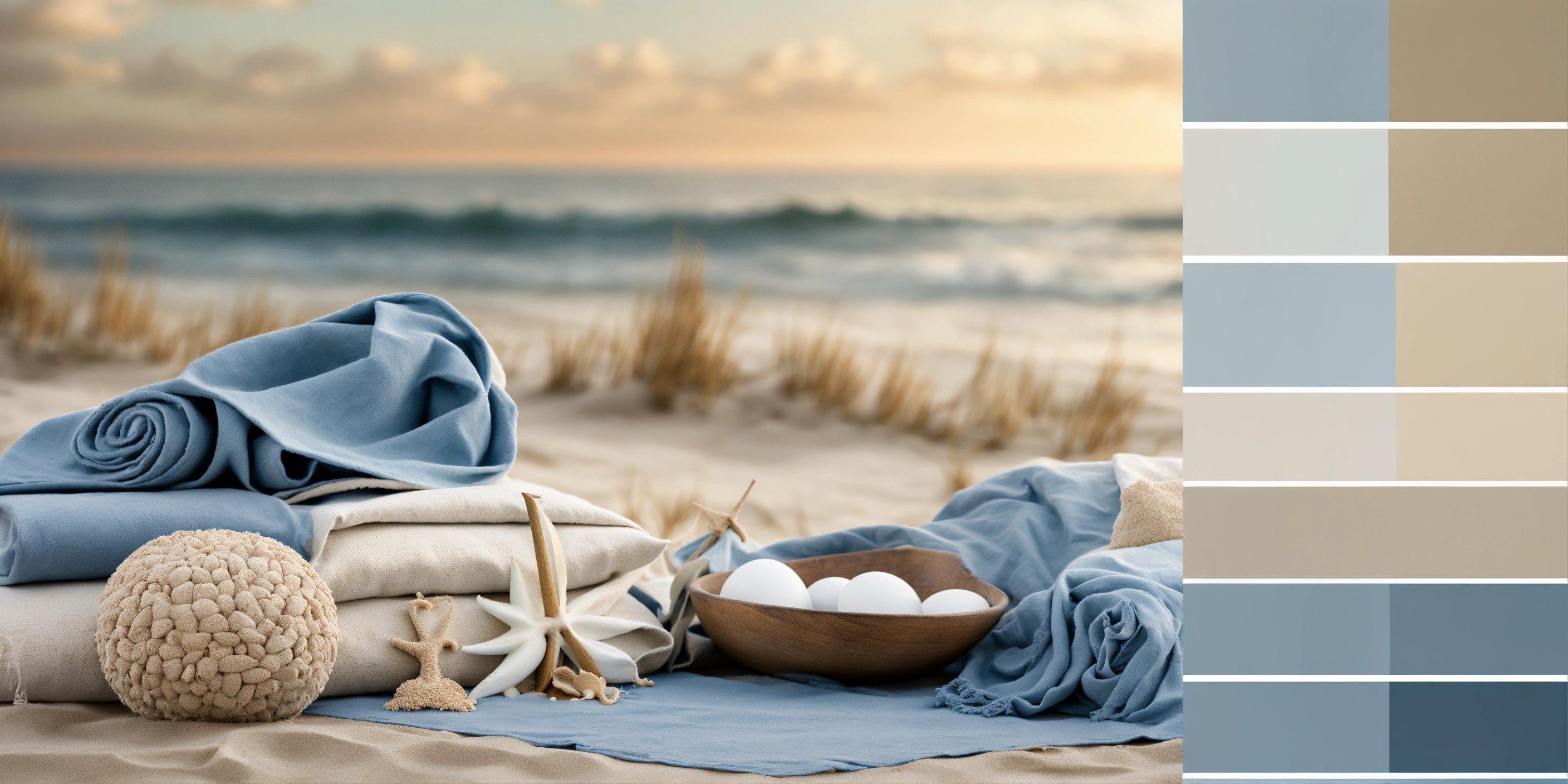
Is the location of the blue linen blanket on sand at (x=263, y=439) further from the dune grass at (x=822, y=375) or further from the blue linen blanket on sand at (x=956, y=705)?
the dune grass at (x=822, y=375)

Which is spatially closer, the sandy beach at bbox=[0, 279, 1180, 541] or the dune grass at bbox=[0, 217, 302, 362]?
the sandy beach at bbox=[0, 279, 1180, 541]

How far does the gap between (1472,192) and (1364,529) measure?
0.35 metres

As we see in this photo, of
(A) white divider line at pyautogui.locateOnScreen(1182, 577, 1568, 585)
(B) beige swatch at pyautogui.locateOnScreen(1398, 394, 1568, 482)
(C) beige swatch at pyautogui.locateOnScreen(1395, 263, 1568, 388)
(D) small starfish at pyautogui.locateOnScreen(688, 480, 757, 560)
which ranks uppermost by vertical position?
(C) beige swatch at pyautogui.locateOnScreen(1395, 263, 1568, 388)

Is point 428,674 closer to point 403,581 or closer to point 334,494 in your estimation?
point 403,581

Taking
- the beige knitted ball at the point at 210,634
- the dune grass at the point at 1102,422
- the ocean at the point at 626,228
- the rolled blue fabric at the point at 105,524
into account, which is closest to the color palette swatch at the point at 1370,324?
the beige knitted ball at the point at 210,634

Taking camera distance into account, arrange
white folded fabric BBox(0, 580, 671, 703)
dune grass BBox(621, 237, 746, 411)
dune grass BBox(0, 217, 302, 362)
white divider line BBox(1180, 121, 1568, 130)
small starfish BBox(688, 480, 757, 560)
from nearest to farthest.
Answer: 1. white divider line BBox(1180, 121, 1568, 130)
2. white folded fabric BBox(0, 580, 671, 703)
3. small starfish BBox(688, 480, 757, 560)
4. dune grass BBox(0, 217, 302, 362)
5. dune grass BBox(621, 237, 746, 411)

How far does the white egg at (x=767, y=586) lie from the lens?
2.59 m

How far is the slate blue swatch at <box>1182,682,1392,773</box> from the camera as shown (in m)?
1.24

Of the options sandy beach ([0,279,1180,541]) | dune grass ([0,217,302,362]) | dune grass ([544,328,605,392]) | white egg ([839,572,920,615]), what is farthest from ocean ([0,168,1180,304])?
white egg ([839,572,920,615])

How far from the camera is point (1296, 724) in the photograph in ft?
4.07

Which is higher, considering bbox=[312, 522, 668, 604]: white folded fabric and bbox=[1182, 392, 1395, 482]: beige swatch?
bbox=[1182, 392, 1395, 482]: beige swatch

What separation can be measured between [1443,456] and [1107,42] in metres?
11.5

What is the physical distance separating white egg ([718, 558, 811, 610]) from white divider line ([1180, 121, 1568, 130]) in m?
1.56

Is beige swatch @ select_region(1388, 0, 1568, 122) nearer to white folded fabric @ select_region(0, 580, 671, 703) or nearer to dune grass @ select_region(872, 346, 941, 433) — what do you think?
white folded fabric @ select_region(0, 580, 671, 703)
